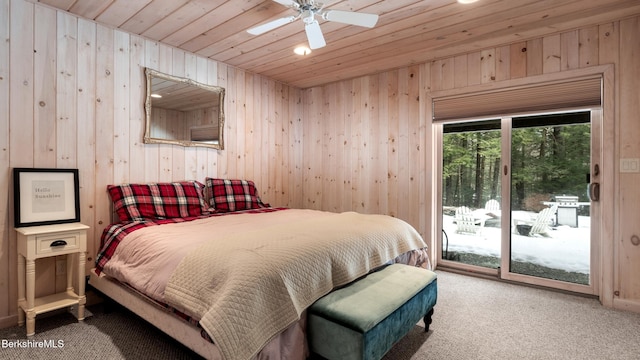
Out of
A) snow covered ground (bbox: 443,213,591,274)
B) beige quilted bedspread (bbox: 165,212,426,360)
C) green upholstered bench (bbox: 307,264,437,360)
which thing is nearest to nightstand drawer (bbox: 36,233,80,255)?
beige quilted bedspread (bbox: 165,212,426,360)

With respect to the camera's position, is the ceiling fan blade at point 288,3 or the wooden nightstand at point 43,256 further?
the wooden nightstand at point 43,256

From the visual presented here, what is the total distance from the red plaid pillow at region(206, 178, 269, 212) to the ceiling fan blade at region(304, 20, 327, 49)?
1708 millimetres

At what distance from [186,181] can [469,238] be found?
310 cm

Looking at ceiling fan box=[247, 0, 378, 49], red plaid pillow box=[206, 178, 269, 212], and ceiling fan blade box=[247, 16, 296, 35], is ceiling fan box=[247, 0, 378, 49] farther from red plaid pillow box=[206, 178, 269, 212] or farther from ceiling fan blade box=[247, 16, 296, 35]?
red plaid pillow box=[206, 178, 269, 212]

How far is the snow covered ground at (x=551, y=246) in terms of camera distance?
2.90 m

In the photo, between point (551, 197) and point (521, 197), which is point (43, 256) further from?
point (551, 197)

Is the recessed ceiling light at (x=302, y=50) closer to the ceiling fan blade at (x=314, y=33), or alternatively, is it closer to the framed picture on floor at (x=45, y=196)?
the ceiling fan blade at (x=314, y=33)

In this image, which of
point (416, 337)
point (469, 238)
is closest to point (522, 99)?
point (469, 238)

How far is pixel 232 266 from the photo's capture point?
146cm

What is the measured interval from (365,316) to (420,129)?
2.51 metres

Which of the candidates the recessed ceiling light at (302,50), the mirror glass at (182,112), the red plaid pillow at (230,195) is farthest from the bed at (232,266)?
the recessed ceiling light at (302,50)

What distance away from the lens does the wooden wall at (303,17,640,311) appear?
253 cm

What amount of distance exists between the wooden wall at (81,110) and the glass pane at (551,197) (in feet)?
10.3

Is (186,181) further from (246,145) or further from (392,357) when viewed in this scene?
(392,357)
